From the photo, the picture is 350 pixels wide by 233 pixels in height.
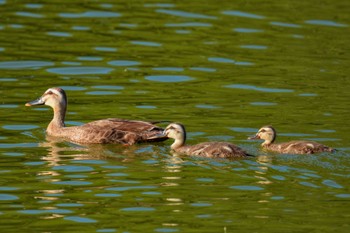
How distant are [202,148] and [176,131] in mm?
676

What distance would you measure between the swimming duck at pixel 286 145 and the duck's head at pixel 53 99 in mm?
3273

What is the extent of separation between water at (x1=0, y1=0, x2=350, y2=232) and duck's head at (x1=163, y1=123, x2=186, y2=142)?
32 centimetres

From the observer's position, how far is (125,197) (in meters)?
13.7

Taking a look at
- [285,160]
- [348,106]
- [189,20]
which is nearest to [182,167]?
[285,160]

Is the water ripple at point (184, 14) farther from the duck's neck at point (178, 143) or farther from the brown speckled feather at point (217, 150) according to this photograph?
the brown speckled feather at point (217, 150)

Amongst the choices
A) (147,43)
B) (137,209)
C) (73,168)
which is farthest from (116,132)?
(147,43)

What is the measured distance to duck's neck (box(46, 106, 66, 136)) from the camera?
1761 centimetres

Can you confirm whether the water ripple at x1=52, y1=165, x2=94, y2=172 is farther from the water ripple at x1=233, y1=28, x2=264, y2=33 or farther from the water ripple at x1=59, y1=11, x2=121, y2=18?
the water ripple at x1=59, y1=11, x2=121, y2=18

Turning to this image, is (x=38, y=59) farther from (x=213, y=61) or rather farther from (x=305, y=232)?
(x=305, y=232)

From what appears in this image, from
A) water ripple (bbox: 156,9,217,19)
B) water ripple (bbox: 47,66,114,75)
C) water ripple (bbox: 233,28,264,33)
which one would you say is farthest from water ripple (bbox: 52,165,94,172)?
water ripple (bbox: 156,9,217,19)

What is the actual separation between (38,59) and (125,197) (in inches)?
363

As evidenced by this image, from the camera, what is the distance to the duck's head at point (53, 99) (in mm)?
18094

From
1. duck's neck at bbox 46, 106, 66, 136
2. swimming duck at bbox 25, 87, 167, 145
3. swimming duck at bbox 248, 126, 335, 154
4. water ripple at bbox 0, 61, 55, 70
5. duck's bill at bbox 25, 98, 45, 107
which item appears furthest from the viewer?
water ripple at bbox 0, 61, 55, 70

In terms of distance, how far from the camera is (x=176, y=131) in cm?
1622
